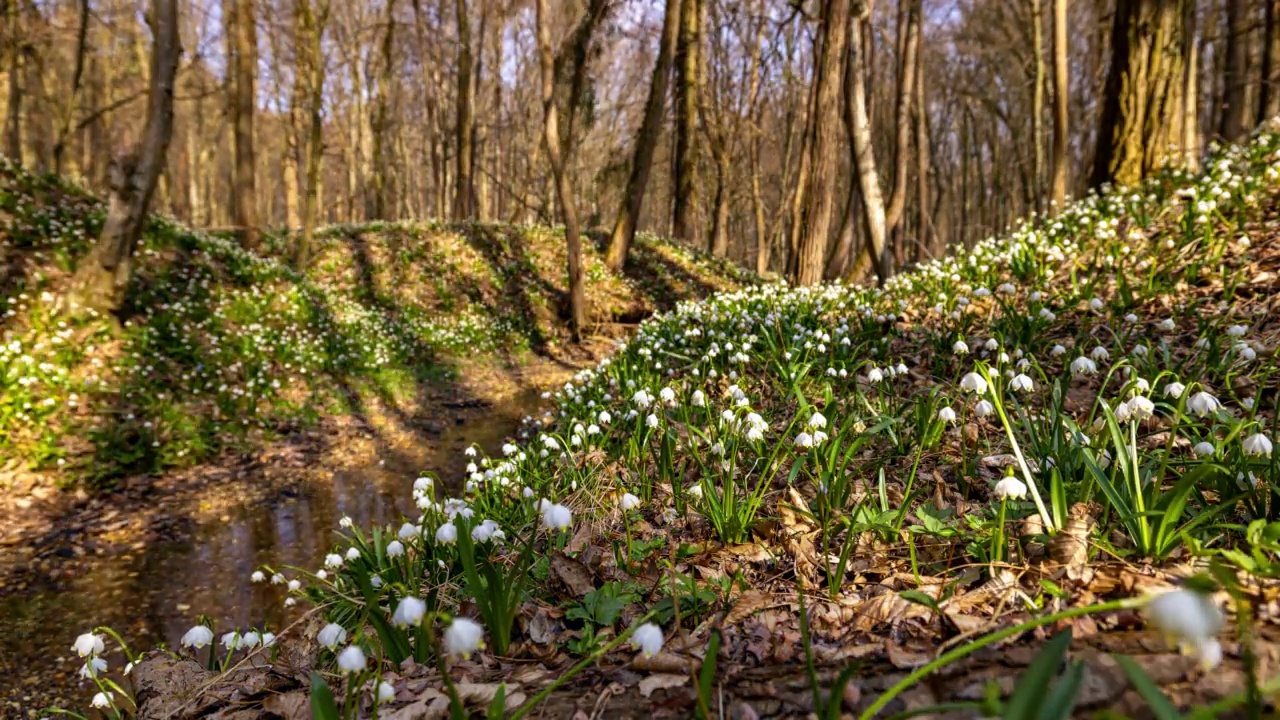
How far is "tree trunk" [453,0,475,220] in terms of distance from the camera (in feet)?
57.2

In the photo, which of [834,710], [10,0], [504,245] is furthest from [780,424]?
[10,0]

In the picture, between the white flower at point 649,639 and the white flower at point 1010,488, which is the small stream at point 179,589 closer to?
the white flower at point 649,639

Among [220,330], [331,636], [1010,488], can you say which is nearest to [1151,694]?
[1010,488]

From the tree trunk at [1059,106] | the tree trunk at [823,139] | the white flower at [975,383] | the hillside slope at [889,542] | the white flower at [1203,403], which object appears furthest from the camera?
the tree trunk at [1059,106]

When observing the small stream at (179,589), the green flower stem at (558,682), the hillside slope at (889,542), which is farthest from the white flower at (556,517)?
the small stream at (179,589)

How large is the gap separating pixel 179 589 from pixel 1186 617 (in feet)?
19.3

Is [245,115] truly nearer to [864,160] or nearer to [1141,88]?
[864,160]

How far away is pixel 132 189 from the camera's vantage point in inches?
308

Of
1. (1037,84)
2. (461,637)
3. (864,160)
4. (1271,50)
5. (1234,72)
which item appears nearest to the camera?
(461,637)

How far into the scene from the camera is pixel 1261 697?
1.09 m

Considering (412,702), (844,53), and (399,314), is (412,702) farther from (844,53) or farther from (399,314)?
(399,314)

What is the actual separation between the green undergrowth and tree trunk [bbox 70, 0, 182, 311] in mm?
343

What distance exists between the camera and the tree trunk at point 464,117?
17.4 m

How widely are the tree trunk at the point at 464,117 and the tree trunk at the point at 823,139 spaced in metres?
11.5
